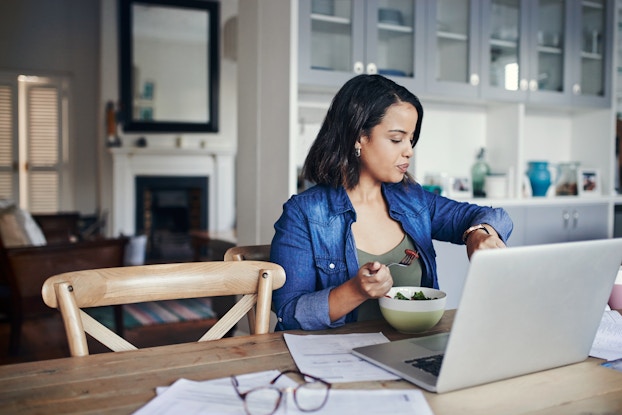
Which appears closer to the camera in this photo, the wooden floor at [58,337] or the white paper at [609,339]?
the white paper at [609,339]

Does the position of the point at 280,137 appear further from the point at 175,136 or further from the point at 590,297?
the point at 175,136

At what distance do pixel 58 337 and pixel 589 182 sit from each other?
3541mm

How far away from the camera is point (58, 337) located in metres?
3.96

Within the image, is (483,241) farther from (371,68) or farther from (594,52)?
(594,52)

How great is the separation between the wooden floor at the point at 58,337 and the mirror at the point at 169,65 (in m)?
3.00

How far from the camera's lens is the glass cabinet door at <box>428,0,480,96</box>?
11.1ft

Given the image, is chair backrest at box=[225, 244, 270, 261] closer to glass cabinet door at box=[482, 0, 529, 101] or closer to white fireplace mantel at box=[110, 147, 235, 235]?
glass cabinet door at box=[482, 0, 529, 101]

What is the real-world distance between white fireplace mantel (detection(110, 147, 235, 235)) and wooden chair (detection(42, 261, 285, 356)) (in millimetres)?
5235

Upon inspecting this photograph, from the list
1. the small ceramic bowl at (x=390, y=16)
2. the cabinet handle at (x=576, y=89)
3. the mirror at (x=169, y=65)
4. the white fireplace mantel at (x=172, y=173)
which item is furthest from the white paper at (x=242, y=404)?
the mirror at (x=169, y=65)

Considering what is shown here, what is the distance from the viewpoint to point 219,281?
1303mm

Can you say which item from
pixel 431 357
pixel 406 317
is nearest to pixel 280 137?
pixel 406 317

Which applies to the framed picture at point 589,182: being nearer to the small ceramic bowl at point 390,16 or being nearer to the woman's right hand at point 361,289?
the small ceramic bowl at point 390,16

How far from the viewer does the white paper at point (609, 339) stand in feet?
3.66

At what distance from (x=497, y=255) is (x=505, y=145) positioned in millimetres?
3171
